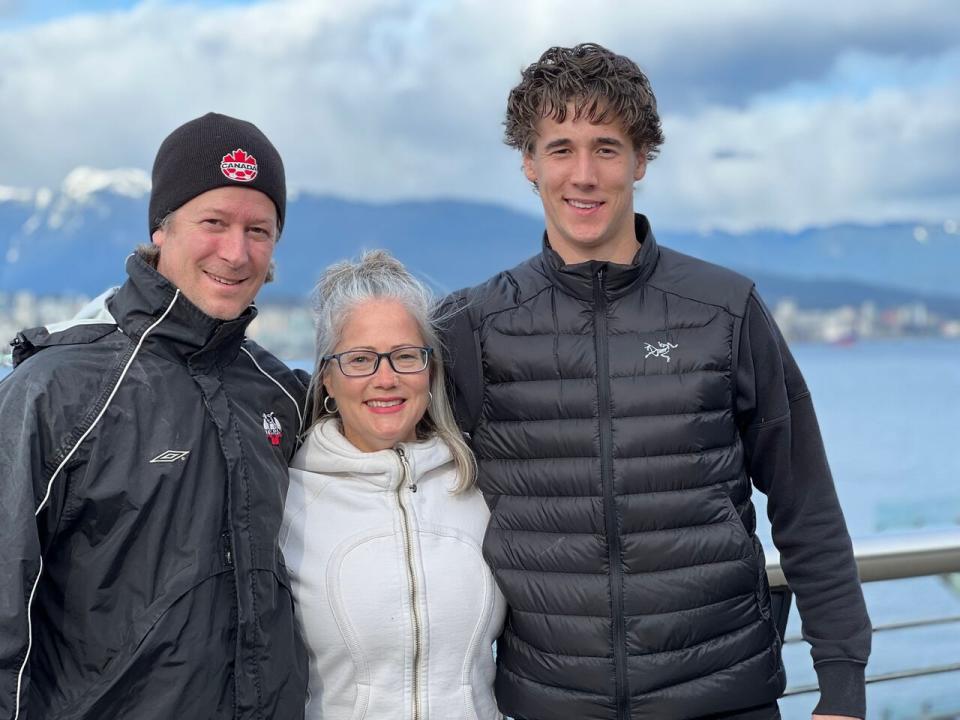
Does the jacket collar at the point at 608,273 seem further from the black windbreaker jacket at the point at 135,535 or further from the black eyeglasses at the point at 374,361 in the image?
the black windbreaker jacket at the point at 135,535

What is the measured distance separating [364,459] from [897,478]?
105ft

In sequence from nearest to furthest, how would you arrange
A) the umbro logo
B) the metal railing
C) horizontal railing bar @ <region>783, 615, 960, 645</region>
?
the umbro logo
the metal railing
horizontal railing bar @ <region>783, 615, 960, 645</region>

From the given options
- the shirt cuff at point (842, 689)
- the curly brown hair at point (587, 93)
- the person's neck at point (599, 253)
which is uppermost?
the curly brown hair at point (587, 93)

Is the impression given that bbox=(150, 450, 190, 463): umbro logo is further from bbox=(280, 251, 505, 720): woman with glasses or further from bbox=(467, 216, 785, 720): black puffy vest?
bbox=(467, 216, 785, 720): black puffy vest

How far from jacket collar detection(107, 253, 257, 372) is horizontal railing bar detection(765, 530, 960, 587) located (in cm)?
154

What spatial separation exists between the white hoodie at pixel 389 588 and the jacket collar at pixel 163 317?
1.22 ft

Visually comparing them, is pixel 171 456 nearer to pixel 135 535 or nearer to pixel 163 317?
pixel 135 535

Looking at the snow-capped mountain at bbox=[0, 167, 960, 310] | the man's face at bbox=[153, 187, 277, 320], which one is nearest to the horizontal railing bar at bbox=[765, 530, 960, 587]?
the man's face at bbox=[153, 187, 277, 320]

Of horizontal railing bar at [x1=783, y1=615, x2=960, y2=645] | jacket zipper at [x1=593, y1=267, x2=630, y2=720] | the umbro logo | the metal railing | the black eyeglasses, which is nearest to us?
the umbro logo

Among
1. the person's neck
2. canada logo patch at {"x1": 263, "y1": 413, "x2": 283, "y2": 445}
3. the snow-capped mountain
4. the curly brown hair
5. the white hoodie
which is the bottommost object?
the white hoodie

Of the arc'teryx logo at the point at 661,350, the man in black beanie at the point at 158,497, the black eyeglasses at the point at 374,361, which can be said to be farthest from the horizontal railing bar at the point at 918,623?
the man in black beanie at the point at 158,497

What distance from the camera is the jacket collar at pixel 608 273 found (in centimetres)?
197

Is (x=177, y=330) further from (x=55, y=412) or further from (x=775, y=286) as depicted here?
(x=775, y=286)

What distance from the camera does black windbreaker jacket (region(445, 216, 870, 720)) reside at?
188 centimetres
